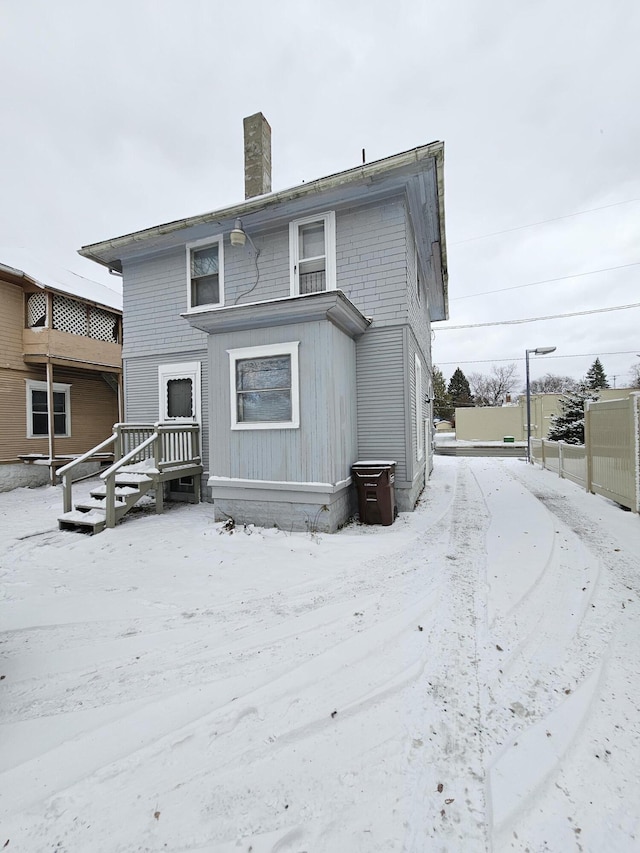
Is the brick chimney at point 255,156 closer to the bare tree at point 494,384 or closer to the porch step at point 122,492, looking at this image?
the porch step at point 122,492

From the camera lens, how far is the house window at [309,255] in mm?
7289

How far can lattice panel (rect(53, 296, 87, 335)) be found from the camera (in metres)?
11.3

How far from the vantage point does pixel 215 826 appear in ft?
4.81

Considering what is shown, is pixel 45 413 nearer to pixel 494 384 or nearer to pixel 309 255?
pixel 309 255

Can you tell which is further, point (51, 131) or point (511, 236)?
point (511, 236)

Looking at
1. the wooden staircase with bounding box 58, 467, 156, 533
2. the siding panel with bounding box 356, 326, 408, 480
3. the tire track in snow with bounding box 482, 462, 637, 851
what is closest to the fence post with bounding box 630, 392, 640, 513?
the tire track in snow with bounding box 482, 462, 637, 851

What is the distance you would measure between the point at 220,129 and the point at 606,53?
13214mm

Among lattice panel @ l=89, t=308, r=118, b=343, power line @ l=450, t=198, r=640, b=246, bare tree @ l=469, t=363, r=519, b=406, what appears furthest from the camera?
bare tree @ l=469, t=363, r=519, b=406

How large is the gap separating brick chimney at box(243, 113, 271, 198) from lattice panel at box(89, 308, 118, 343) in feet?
24.2

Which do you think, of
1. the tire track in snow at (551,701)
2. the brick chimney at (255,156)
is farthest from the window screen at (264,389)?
the brick chimney at (255,156)

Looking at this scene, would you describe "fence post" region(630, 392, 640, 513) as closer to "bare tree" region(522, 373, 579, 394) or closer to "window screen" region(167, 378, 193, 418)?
"window screen" region(167, 378, 193, 418)

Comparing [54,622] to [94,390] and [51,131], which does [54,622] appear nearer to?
[94,390]

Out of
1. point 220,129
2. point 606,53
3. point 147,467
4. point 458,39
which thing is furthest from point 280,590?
point 220,129

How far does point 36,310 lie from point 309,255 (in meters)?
9.46
